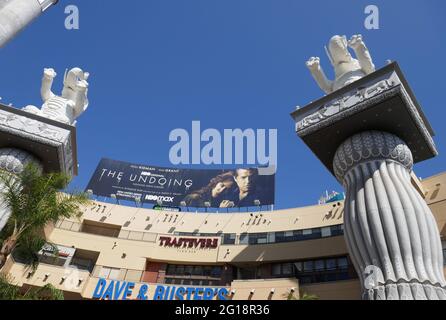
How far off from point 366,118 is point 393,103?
1299mm

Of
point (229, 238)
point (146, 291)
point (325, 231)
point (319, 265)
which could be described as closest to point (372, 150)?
point (325, 231)

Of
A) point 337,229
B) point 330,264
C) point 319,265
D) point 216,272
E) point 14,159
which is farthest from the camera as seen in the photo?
point 216,272

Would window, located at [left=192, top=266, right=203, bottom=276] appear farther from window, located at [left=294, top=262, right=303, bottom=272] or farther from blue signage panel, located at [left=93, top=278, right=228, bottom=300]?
window, located at [left=294, top=262, right=303, bottom=272]

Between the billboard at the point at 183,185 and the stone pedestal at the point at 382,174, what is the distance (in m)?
19.0

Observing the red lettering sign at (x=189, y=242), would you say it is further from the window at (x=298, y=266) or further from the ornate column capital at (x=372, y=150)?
the ornate column capital at (x=372, y=150)

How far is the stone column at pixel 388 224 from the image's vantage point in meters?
Result: 13.4

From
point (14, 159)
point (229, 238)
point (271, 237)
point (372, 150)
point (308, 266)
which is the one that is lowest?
point (372, 150)

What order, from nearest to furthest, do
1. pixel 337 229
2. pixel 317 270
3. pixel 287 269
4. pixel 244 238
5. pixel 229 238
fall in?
pixel 317 270 → pixel 337 229 → pixel 287 269 → pixel 244 238 → pixel 229 238

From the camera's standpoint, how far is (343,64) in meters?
20.3

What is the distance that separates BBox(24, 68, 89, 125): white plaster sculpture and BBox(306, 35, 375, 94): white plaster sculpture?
13.7 meters

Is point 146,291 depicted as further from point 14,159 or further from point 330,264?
point 330,264

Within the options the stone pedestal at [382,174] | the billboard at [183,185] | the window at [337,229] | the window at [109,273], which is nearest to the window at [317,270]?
the window at [337,229]

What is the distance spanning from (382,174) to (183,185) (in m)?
27.2
